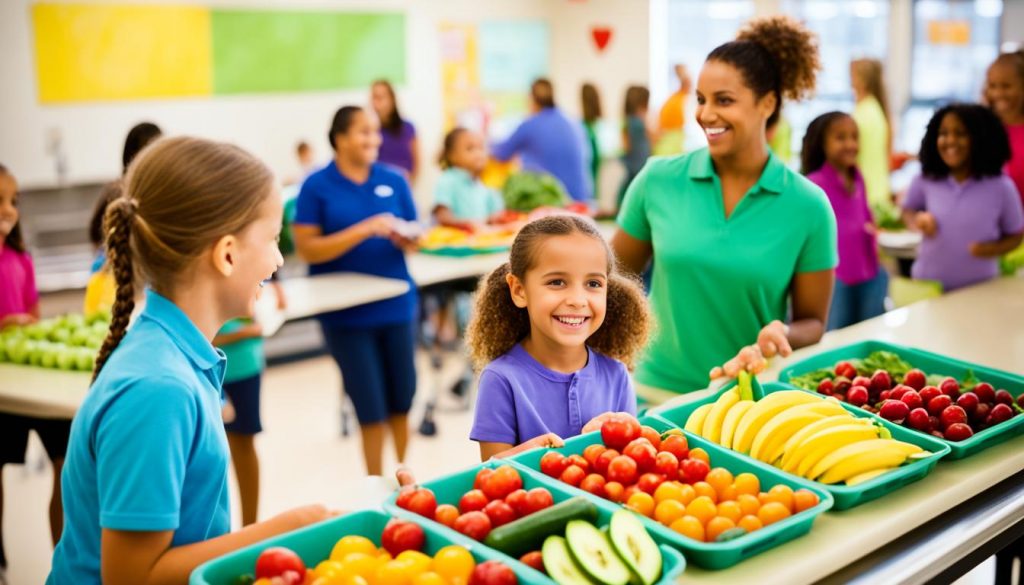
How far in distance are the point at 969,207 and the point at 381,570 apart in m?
3.29

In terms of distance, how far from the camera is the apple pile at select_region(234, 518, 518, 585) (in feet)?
4.33

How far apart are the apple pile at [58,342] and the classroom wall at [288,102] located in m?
3.41

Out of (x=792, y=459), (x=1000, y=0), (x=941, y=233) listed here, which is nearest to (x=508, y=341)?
(x=792, y=459)

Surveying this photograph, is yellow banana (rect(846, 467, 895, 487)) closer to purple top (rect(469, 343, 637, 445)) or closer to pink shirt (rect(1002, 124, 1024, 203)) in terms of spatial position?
purple top (rect(469, 343, 637, 445))

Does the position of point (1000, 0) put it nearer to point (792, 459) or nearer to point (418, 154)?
point (418, 154)

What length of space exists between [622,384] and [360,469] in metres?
2.77

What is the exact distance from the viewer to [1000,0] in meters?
8.52

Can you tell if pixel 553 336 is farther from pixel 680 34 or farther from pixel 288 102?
pixel 680 34

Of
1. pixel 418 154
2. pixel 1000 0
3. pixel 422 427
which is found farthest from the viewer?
pixel 1000 0

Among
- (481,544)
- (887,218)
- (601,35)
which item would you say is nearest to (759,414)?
(481,544)

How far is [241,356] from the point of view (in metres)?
3.49

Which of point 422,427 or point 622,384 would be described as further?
point 422,427

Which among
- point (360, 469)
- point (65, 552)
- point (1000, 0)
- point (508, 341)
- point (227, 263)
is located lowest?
point (360, 469)

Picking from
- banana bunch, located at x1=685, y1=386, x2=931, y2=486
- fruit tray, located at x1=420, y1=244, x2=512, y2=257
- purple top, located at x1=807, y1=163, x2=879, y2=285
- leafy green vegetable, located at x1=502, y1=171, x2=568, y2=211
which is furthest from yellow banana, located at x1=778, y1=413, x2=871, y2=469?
leafy green vegetable, located at x1=502, y1=171, x2=568, y2=211
